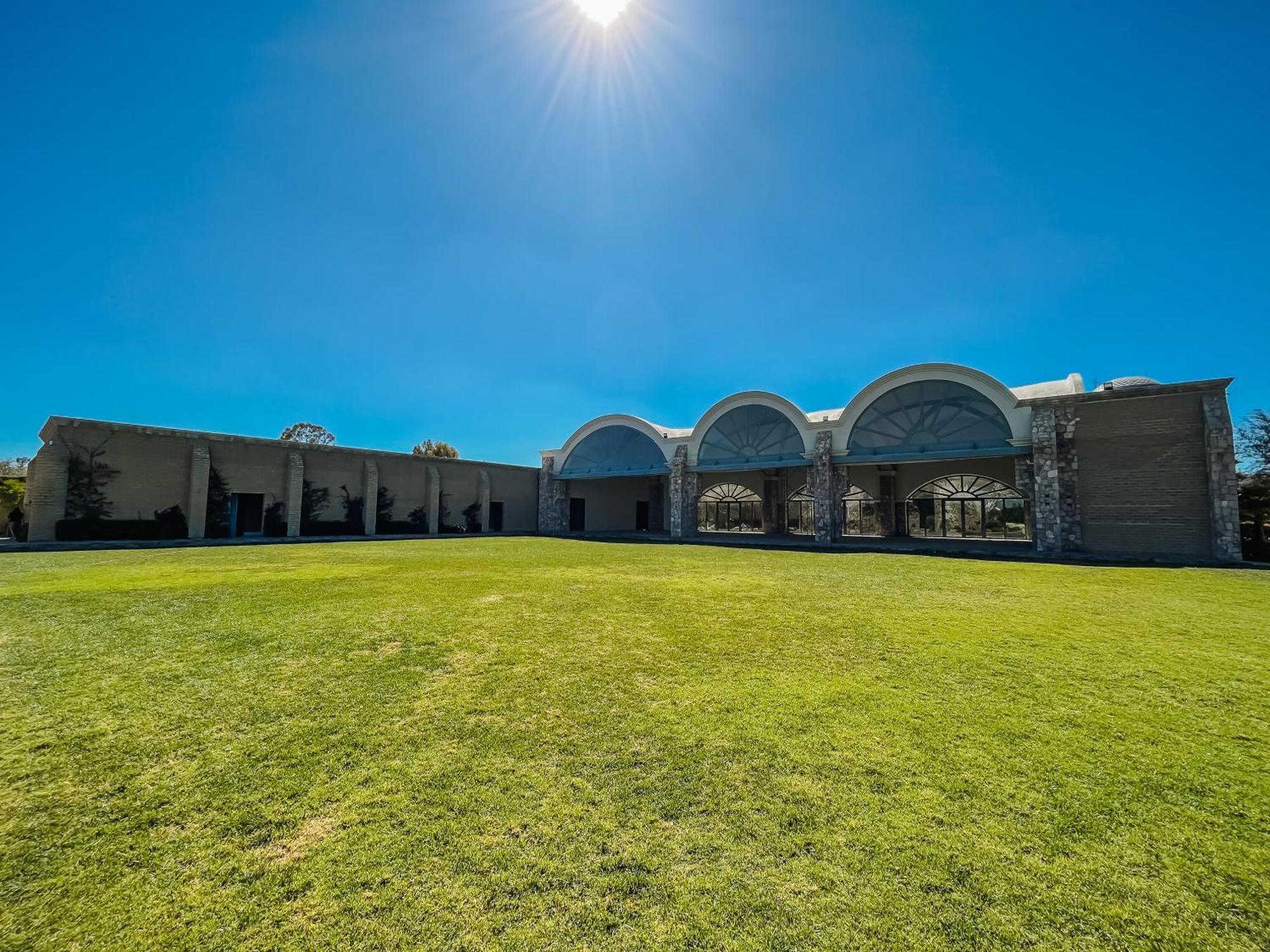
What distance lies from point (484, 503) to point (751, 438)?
56.9 feet

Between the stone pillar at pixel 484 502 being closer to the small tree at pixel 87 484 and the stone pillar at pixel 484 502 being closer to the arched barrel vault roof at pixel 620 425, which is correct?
the arched barrel vault roof at pixel 620 425

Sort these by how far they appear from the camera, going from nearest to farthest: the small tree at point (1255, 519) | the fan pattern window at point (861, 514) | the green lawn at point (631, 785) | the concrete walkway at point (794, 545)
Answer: the green lawn at point (631, 785)
the concrete walkway at point (794, 545)
the small tree at point (1255, 519)
the fan pattern window at point (861, 514)

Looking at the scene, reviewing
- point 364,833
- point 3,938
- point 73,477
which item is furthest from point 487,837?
point 73,477

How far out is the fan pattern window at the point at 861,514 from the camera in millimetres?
29062

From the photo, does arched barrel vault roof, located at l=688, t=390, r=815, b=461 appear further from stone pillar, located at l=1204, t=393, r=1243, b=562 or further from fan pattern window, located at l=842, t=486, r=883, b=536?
stone pillar, located at l=1204, t=393, r=1243, b=562

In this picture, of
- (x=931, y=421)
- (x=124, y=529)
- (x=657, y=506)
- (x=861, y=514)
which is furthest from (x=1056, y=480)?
(x=124, y=529)

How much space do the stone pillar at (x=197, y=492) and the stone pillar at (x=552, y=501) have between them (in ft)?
58.2

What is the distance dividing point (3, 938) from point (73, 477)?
25.8m

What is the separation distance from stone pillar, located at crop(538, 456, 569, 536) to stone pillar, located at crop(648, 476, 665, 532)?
21.2 ft

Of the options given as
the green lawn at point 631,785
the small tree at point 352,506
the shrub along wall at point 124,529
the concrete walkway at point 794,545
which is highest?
the small tree at point 352,506

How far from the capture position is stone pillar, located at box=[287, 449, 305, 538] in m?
24.8

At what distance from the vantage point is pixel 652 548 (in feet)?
69.3

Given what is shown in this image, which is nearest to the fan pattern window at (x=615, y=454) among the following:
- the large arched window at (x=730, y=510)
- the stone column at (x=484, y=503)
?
the stone column at (x=484, y=503)

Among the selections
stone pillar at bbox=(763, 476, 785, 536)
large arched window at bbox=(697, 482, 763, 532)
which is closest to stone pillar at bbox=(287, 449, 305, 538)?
large arched window at bbox=(697, 482, 763, 532)
